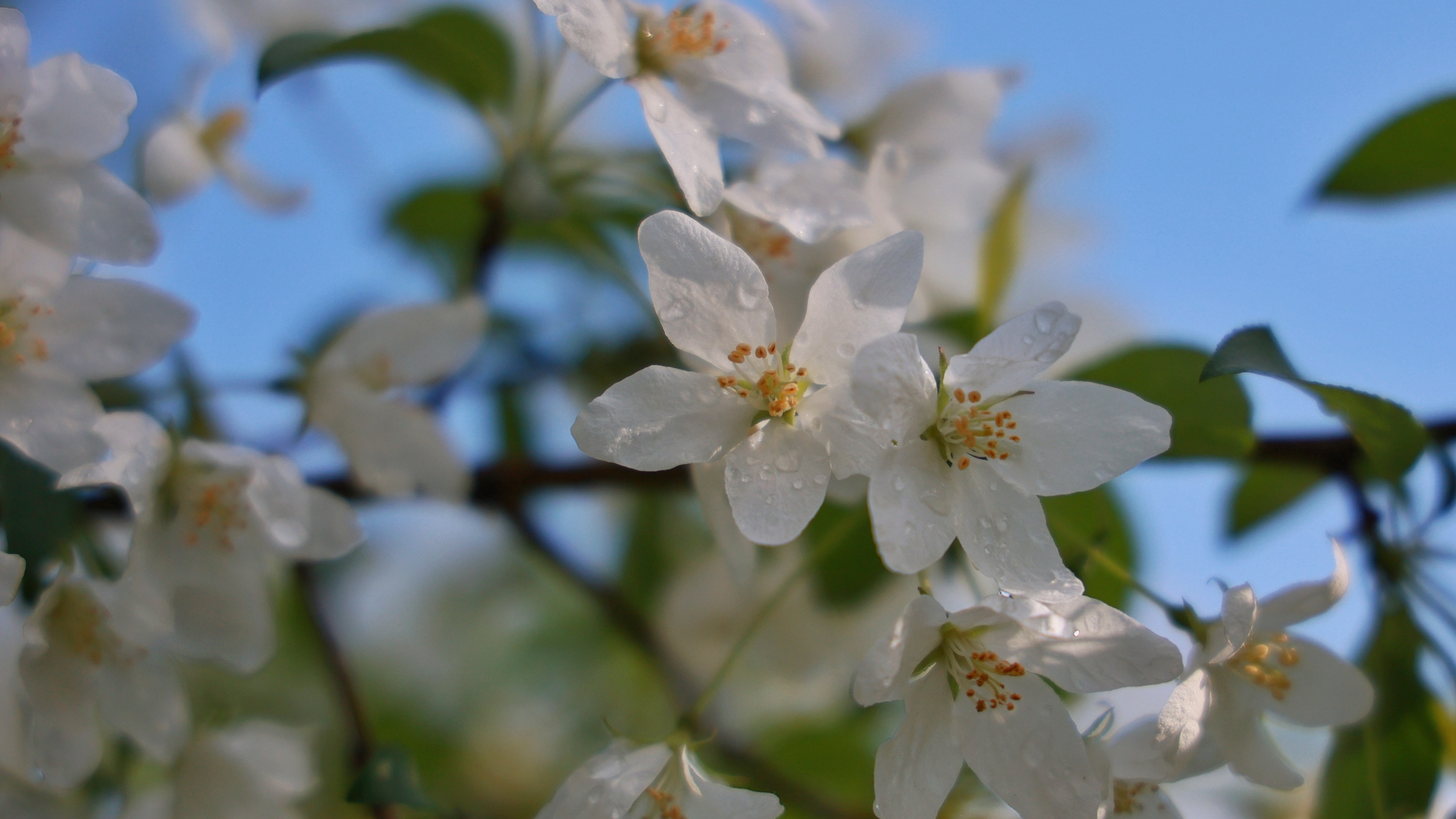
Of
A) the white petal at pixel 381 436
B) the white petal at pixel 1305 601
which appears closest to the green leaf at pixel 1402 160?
the white petal at pixel 1305 601

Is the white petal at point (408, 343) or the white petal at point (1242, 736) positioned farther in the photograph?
the white petal at point (408, 343)

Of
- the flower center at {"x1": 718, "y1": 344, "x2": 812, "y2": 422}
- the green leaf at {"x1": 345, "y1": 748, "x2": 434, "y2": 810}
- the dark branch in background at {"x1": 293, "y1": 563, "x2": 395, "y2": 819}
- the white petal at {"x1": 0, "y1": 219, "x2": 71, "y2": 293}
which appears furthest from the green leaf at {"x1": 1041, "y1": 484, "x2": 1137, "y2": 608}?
the white petal at {"x1": 0, "y1": 219, "x2": 71, "y2": 293}

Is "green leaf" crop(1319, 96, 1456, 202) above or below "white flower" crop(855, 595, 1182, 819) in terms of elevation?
above

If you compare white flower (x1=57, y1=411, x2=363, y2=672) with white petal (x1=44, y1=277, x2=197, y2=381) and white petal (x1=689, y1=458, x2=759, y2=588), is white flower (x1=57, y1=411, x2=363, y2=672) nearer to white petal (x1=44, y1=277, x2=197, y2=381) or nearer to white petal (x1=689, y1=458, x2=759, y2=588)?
white petal (x1=44, y1=277, x2=197, y2=381)

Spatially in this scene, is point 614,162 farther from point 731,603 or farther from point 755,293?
point 731,603

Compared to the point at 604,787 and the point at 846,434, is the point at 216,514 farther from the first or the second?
the point at 846,434

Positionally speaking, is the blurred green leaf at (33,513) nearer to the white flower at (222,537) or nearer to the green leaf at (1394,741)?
the white flower at (222,537)

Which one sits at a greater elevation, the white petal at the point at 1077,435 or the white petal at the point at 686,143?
the white petal at the point at 686,143

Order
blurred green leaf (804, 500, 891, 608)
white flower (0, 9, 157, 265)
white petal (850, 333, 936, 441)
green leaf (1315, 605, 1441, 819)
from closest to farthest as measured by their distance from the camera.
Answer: white petal (850, 333, 936, 441), white flower (0, 9, 157, 265), green leaf (1315, 605, 1441, 819), blurred green leaf (804, 500, 891, 608)
